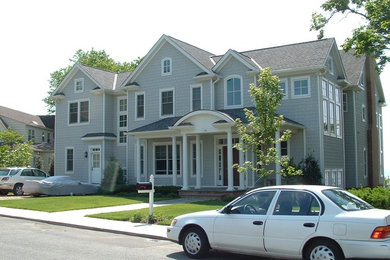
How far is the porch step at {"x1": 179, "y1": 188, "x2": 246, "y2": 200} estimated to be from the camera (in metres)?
21.6

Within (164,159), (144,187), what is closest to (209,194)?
(164,159)

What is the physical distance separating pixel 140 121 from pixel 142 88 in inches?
80.7

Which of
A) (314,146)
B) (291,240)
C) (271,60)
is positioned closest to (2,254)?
(291,240)

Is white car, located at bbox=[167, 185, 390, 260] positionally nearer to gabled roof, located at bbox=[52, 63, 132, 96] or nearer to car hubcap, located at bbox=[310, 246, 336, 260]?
car hubcap, located at bbox=[310, 246, 336, 260]

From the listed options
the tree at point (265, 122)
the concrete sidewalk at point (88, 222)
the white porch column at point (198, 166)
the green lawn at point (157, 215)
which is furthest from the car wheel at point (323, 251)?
the white porch column at point (198, 166)

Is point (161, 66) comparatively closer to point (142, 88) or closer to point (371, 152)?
point (142, 88)

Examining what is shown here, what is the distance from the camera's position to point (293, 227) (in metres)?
8.04

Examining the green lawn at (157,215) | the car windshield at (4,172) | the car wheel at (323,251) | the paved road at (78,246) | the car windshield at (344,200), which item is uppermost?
the car windshield at (4,172)

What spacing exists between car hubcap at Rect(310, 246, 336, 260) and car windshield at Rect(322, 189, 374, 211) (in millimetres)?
812

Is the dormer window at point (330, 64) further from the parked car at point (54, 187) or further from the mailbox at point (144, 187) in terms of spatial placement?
the parked car at point (54, 187)

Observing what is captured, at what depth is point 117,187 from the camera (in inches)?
1038

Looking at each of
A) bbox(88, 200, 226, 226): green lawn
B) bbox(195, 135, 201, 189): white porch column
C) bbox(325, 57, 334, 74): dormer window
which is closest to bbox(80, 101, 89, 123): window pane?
bbox(195, 135, 201, 189): white porch column

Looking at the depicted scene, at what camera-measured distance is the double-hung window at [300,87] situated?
2298cm

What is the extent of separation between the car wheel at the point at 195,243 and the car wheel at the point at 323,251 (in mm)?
2135
